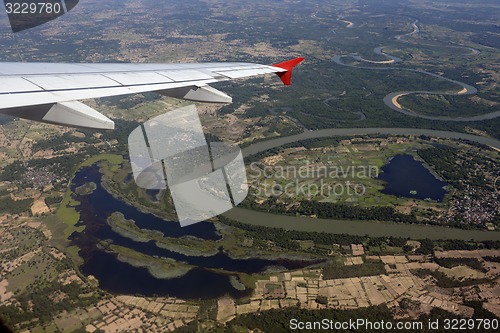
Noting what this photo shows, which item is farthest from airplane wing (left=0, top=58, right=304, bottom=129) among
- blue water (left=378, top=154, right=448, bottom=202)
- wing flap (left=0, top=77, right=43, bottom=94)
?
blue water (left=378, top=154, right=448, bottom=202)

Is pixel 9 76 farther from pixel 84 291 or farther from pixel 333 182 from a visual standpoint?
pixel 333 182

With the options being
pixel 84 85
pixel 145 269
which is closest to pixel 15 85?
pixel 84 85

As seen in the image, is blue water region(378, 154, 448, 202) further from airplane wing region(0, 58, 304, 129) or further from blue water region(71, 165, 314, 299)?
airplane wing region(0, 58, 304, 129)

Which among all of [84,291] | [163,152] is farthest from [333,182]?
[84,291]

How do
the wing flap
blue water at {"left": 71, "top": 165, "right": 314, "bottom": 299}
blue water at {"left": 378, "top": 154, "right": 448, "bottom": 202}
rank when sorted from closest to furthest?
the wing flap, blue water at {"left": 71, "top": 165, "right": 314, "bottom": 299}, blue water at {"left": 378, "top": 154, "right": 448, "bottom": 202}

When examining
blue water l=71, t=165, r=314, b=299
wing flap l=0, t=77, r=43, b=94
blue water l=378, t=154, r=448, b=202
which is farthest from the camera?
blue water l=378, t=154, r=448, b=202

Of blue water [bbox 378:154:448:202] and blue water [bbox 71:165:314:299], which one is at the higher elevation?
blue water [bbox 71:165:314:299]
